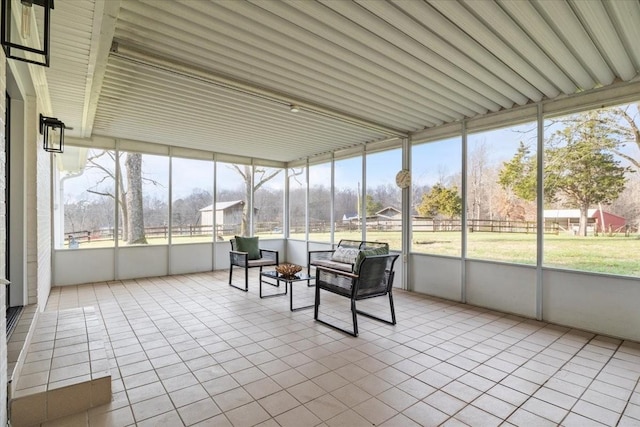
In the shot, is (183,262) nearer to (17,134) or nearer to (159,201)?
(159,201)

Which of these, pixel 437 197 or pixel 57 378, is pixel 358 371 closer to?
pixel 57 378

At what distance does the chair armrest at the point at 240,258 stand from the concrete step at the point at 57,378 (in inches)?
107

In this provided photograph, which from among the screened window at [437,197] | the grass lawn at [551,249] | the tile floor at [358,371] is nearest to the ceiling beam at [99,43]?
the tile floor at [358,371]

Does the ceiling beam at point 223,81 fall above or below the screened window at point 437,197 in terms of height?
above

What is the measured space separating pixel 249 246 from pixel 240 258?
556 millimetres

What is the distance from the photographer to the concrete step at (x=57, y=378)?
1.96 m

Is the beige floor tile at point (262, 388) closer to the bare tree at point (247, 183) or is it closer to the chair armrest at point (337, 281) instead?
the chair armrest at point (337, 281)

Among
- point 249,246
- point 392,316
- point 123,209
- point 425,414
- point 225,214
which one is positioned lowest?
point 425,414

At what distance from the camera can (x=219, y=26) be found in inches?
94.9

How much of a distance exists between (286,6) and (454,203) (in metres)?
3.80

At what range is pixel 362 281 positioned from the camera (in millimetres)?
3580

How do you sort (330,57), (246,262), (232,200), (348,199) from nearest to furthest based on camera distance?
(330,57) → (246,262) → (348,199) → (232,200)

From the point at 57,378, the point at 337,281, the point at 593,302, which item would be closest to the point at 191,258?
the point at 337,281

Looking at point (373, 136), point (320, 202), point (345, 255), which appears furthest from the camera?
point (320, 202)
